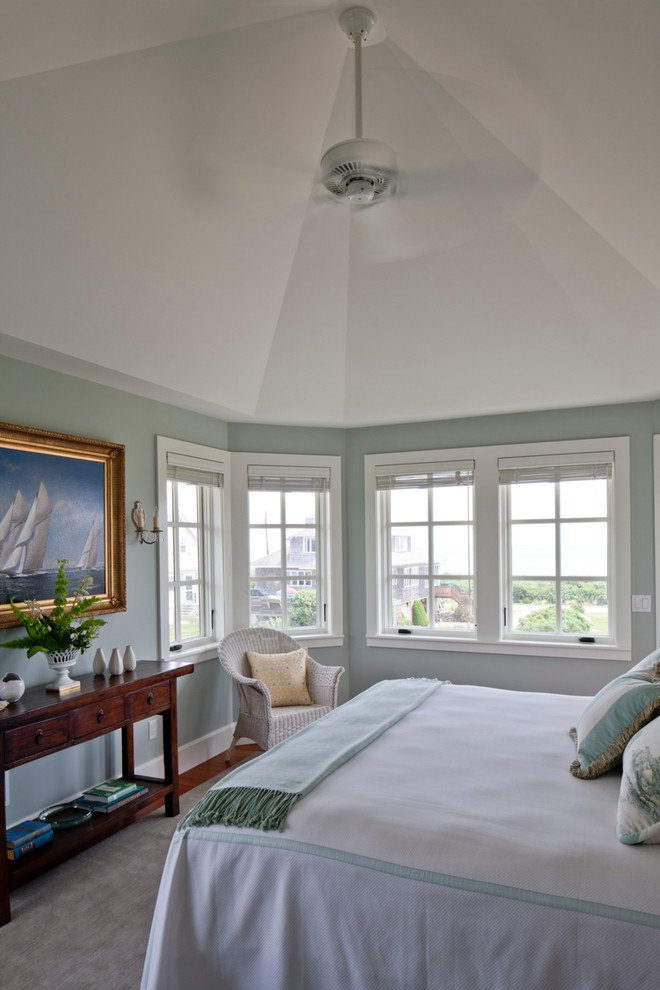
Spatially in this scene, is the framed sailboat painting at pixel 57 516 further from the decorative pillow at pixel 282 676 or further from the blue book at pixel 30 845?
the decorative pillow at pixel 282 676

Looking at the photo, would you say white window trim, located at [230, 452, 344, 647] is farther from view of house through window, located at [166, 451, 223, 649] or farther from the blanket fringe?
the blanket fringe

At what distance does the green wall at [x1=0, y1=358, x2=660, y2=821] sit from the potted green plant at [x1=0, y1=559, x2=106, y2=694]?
0.18m

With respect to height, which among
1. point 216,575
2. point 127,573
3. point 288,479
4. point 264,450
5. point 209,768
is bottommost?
point 209,768

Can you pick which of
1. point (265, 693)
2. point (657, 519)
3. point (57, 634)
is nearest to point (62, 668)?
point (57, 634)

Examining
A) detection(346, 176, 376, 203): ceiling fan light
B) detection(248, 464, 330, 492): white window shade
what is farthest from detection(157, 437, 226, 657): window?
detection(346, 176, 376, 203): ceiling fan light

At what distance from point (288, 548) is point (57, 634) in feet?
7.69

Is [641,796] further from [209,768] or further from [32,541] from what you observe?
[209,768]

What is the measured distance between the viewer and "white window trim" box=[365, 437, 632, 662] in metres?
4.59

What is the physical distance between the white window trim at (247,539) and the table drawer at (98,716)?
1772 mm

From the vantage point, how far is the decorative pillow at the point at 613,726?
2.27 metres

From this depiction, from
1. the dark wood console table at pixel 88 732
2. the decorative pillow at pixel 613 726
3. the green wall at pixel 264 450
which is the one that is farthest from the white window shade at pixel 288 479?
the decorative pillow at pixel 613 726

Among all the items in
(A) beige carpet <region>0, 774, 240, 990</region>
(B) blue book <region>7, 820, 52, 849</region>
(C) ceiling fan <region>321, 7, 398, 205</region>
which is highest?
(C) ceiling fan <region>321, 7, 398, 205</region>

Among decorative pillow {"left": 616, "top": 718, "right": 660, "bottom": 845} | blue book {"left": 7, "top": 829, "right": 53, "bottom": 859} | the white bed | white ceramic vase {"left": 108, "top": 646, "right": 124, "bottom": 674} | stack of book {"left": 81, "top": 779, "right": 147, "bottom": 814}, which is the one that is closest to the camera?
the white bed

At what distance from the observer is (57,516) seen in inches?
139
